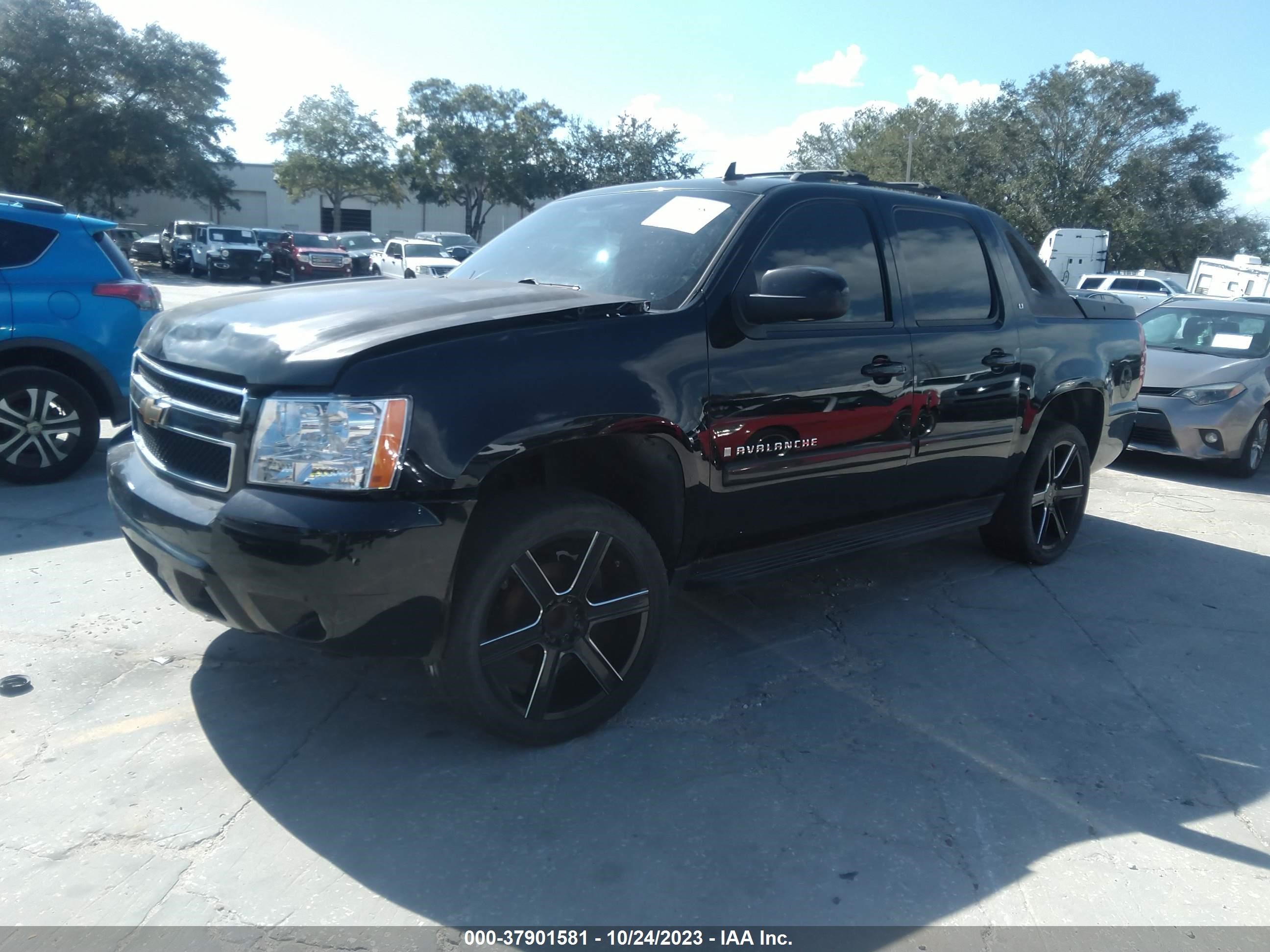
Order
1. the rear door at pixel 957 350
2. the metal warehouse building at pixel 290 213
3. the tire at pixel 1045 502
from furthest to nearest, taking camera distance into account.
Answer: the metal warehouse building at pixel 290 213 < the tire at pixel 1045 502 < the rear door at pixel 957 350

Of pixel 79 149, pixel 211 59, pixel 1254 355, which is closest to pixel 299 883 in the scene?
pixel 1254 355

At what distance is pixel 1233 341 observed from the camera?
9.63m

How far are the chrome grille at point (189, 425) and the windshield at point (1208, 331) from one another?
8957 mm

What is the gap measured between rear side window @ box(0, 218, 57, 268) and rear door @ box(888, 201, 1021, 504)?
5.14 meters

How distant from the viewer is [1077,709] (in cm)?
402

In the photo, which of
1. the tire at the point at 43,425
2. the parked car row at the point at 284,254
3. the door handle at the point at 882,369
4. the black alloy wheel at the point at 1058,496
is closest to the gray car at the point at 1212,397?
the black alloy wheel at the point at 1058,496

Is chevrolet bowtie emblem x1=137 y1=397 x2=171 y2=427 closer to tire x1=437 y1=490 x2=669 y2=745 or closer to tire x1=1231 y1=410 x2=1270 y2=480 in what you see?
tire x1=437 y1=490 x2=669 y2=745

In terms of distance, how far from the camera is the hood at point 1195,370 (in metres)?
8.97

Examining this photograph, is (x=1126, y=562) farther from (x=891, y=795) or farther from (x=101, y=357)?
(x=101, y=357)

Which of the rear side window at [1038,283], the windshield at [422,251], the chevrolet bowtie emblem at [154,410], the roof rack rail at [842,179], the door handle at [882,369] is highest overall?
the roof rack rail at [842,179]

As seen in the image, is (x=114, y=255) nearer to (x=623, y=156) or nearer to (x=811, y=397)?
(x=811, y=397)

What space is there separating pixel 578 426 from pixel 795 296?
1.01 m

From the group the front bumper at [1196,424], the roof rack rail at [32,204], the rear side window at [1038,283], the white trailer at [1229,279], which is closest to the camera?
the rear side window at [1038,283]

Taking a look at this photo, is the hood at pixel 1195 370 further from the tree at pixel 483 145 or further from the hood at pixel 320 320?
the tree at pixel 483 145
